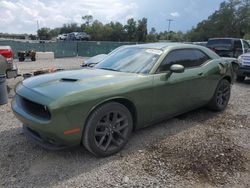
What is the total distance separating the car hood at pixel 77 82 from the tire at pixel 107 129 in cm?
29

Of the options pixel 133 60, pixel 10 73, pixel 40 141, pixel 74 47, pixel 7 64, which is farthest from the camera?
pixel 74 47

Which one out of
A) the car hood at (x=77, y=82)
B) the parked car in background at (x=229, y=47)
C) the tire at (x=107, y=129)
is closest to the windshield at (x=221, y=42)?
the parked car in background at (x=229, y=47)

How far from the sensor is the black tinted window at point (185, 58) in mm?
4488

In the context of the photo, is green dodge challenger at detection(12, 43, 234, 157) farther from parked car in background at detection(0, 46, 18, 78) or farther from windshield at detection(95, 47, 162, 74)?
parked car in background at detection(0, 46, 18, 78)

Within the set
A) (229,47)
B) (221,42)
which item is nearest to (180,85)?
(229,47)

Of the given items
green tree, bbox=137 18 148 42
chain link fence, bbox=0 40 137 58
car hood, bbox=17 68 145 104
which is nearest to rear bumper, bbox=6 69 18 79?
car hood, bbox=17 68 145 104

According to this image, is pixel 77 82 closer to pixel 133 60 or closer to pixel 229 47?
pixel 133 60

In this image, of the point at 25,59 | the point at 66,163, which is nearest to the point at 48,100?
the point at 66,163

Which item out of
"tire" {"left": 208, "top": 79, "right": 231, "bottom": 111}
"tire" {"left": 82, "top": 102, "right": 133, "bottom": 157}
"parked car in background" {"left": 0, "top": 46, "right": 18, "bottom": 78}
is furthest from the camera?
"parked car in background" {"left": 0, "top": 46, "right": 18, "bottom": 78}

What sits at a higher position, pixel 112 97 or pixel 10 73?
pixel 112 97

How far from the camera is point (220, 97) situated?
5871mm

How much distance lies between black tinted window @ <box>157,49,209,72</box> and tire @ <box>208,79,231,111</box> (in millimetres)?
767

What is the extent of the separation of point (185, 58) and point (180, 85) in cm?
65

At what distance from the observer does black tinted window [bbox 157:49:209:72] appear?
4488 millimetres
